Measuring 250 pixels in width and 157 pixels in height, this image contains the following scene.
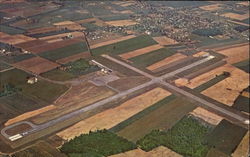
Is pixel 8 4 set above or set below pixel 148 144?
above

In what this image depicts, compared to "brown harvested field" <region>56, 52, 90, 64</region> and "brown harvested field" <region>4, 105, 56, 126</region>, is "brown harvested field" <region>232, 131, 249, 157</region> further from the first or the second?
"brown harvested field" <region>56, 52, 90, 64</region>

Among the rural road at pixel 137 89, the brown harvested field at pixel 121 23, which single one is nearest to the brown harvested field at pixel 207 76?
the rural road at pixel 137 89

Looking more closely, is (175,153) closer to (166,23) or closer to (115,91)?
(115,91)

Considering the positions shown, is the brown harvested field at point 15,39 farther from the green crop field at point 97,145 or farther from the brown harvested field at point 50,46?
the green crop field at point 97,145

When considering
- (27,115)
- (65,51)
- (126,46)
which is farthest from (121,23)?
(27,115)

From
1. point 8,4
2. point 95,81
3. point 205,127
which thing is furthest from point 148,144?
point 8,4

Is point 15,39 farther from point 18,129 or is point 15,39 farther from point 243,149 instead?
point 243,149
